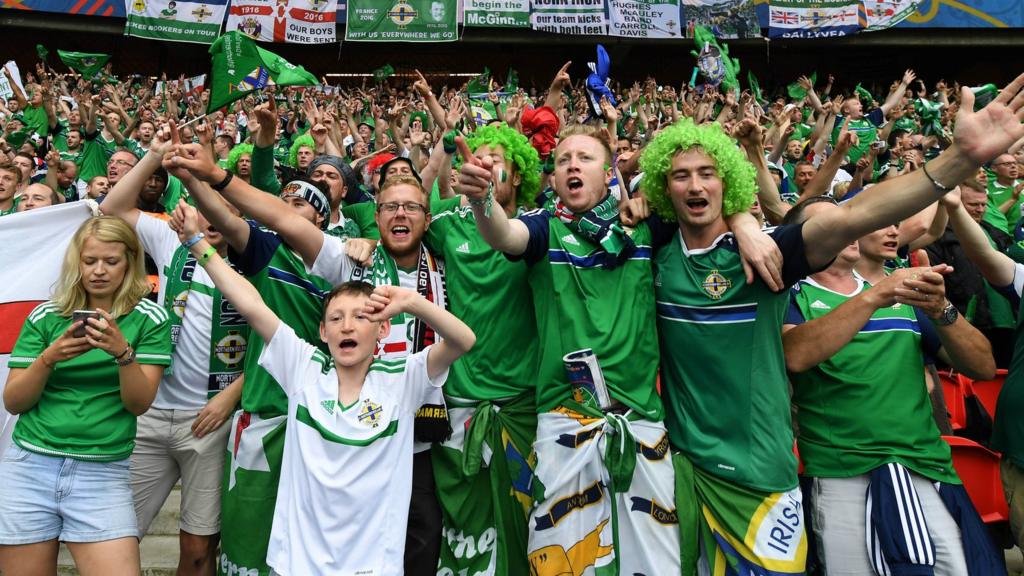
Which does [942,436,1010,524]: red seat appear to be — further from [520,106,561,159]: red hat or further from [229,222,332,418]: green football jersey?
[229,222,332,418]: green football jersey

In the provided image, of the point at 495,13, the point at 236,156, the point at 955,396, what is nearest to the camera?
the point at 955,396

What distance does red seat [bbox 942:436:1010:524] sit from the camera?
3520 millimetres

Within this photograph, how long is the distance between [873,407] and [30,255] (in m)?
4.19

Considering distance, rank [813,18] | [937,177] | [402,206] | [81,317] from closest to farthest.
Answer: [937,177]
[81,317]
[402,206]
[813,18]

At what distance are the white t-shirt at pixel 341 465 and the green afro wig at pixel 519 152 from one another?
1.23m

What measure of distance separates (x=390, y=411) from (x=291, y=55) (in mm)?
24331

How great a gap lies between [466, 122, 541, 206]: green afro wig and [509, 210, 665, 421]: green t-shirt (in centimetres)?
77

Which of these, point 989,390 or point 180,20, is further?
point 180,20

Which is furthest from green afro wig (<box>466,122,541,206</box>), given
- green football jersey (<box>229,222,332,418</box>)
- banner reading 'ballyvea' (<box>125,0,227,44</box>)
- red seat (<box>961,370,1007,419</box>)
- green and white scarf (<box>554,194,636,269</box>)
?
banner reading 'ballyvea' (<box>125,0,227,44</box>)

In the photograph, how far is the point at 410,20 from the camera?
18.3m

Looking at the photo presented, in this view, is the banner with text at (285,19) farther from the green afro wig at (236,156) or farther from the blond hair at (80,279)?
the blond hair at (80,279)

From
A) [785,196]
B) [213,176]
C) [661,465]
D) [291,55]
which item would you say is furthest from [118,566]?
[291,55]

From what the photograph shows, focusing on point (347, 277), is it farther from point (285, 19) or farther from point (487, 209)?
point (285, 19)

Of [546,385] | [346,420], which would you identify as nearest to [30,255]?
[346,420]
